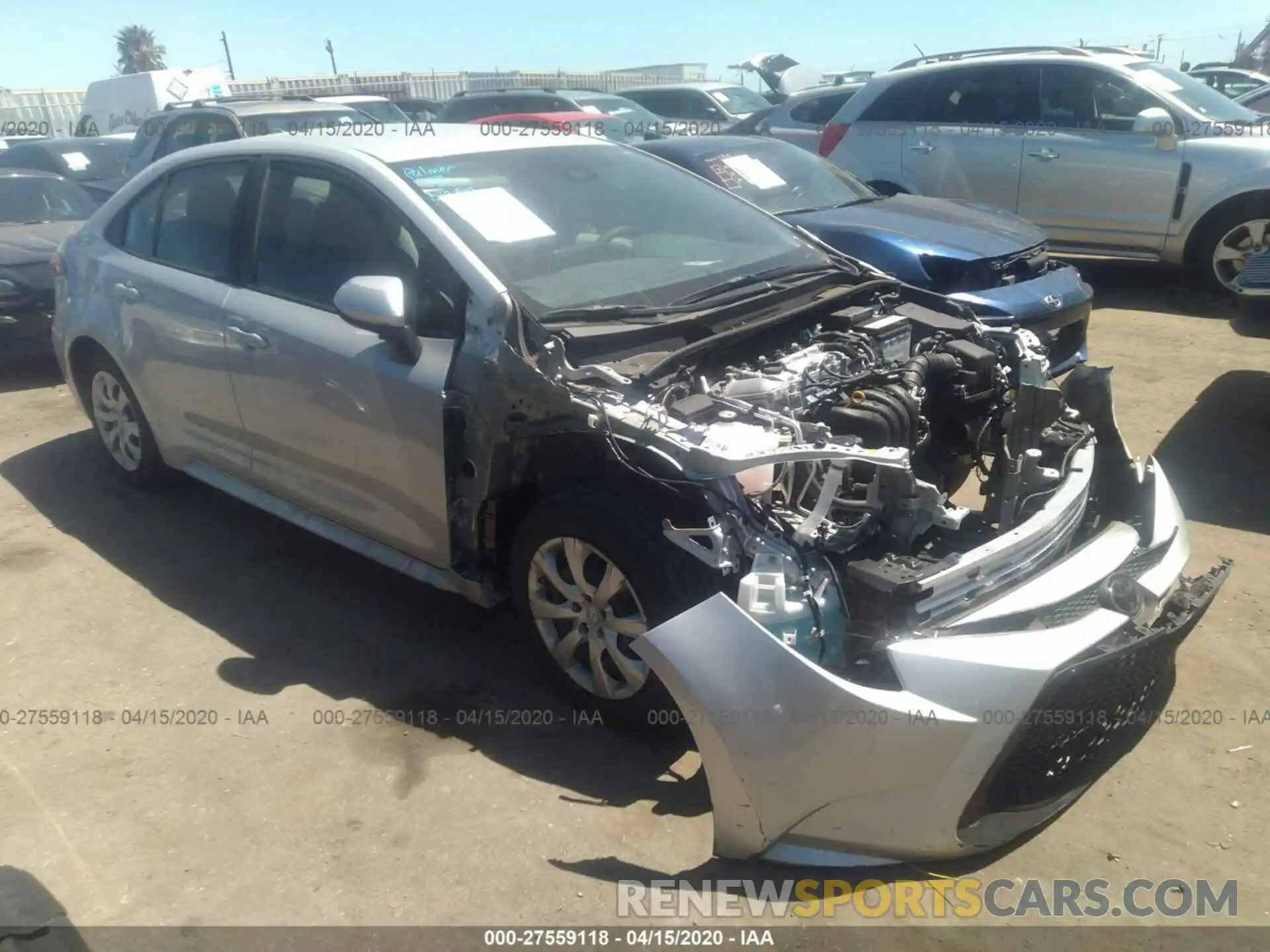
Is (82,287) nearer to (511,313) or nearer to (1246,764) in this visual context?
(511,313)

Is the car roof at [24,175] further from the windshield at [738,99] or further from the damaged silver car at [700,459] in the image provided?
the windshield at [738,99]

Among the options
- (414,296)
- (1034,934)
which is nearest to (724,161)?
(414,296)

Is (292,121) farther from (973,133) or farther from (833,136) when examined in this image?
(973,133)

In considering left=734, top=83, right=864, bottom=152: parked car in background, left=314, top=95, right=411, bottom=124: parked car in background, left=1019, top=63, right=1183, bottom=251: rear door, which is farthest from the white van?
left=1019, top=63, right=1183, bottom=251: rear door

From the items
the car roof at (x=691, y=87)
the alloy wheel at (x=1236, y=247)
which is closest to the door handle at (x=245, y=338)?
the alloy wheel at (x=1236, y=247)

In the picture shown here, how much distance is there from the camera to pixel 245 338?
3.83 metres

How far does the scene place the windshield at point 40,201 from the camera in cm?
848

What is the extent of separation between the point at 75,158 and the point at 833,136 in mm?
8751

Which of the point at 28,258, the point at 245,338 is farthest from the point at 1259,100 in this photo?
the point at 28,258

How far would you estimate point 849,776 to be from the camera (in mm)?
2395

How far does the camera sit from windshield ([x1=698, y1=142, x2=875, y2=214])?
21.9 ft

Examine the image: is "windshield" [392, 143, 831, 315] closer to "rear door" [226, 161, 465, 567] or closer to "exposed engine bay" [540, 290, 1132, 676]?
"rear door" [226, 161, 465, 567]

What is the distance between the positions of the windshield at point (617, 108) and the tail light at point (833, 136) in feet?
16.9

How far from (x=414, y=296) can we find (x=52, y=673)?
6.54 ft
